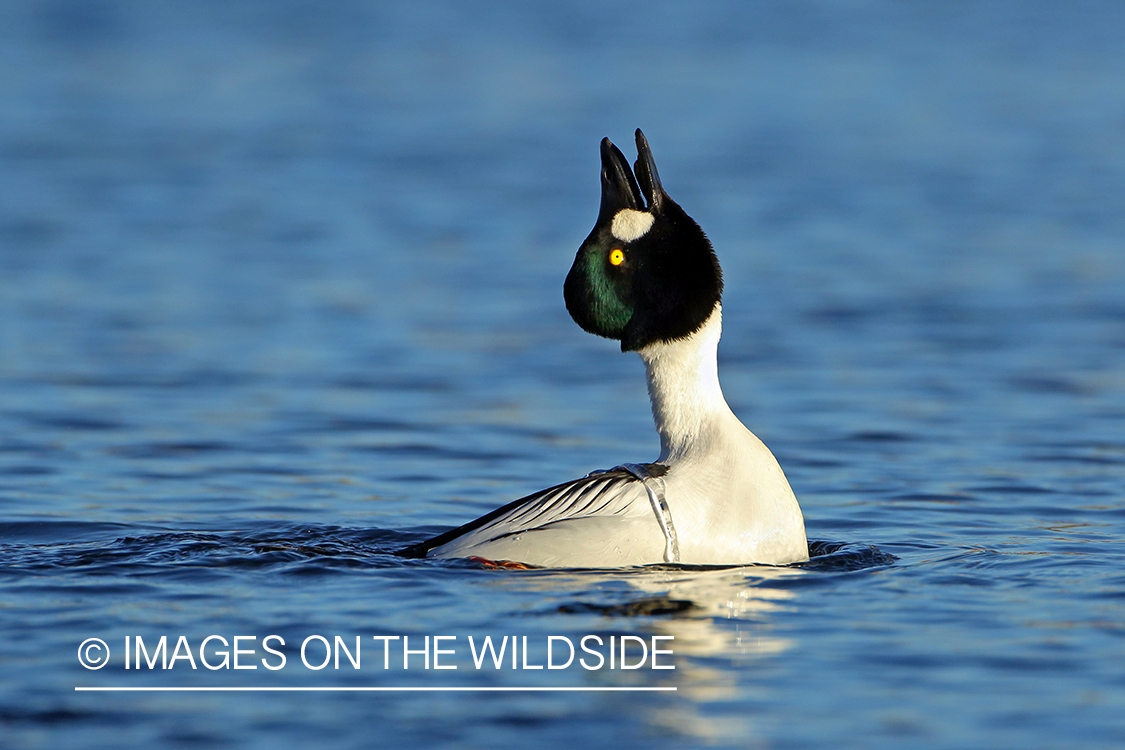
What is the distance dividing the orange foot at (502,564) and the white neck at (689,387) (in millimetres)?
966

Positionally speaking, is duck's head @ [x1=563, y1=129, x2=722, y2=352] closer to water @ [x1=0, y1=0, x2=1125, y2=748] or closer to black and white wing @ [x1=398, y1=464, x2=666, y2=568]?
black and white wing @ [x1=398, y1=464, x2=666, y2=568]

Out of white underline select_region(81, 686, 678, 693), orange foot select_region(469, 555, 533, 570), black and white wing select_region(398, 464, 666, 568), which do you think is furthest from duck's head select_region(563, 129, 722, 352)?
white underline select_region(81, 686, 678, 693)

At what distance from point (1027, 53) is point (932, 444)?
2502cm

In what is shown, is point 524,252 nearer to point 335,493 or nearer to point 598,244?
point 335,493

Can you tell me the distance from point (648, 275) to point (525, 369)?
6.39 metres

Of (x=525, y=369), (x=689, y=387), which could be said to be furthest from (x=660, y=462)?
(x=525, y=369)

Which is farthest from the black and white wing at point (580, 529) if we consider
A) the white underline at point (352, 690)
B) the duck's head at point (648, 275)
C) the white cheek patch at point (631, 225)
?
the white underline at point (352, 690)

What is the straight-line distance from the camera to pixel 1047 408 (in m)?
13.0

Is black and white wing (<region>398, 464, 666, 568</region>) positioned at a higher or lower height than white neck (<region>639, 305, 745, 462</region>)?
lower

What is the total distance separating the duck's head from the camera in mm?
8234

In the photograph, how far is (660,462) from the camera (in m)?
8.30

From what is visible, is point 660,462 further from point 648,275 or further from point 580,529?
point 648,275

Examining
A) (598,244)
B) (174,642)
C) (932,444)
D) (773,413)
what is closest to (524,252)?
(773,413)

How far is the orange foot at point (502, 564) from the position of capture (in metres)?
7.98
